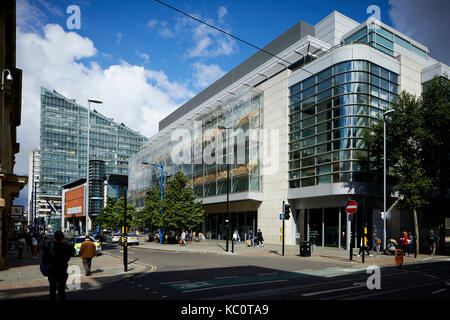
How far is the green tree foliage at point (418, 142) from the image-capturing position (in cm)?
2344

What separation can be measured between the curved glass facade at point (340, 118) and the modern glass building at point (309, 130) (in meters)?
0.08

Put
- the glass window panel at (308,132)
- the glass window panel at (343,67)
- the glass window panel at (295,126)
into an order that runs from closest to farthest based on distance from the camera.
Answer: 1. the glass window panel at (343,67)
2. the glass window panel at (308,132)
3. the glass window panel at (295,126)

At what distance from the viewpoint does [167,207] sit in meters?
36.7

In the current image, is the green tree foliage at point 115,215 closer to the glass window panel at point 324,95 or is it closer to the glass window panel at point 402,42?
the glass window panel at point 324,95

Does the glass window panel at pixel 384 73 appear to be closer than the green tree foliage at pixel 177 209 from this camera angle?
Yes

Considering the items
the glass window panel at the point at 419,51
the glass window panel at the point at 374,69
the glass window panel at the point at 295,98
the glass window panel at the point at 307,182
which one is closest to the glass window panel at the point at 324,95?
the glass window panel at the point at 295,98

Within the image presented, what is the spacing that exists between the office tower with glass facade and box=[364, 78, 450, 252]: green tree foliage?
115772 mm

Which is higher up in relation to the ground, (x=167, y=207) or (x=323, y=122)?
(x=323, y=122)

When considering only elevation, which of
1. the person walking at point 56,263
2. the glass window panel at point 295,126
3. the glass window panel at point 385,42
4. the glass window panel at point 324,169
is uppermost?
the glass window panel at point 385,42

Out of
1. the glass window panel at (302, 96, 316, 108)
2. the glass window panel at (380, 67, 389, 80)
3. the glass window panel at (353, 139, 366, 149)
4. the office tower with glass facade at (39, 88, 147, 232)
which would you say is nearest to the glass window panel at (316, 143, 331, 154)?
the glass window panel at (353, 139, 366, 149)

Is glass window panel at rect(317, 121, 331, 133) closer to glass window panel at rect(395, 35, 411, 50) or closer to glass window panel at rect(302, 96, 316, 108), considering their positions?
glass window panel at rect(302, 96, 316, 108)

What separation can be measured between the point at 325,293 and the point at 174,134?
46996mm
